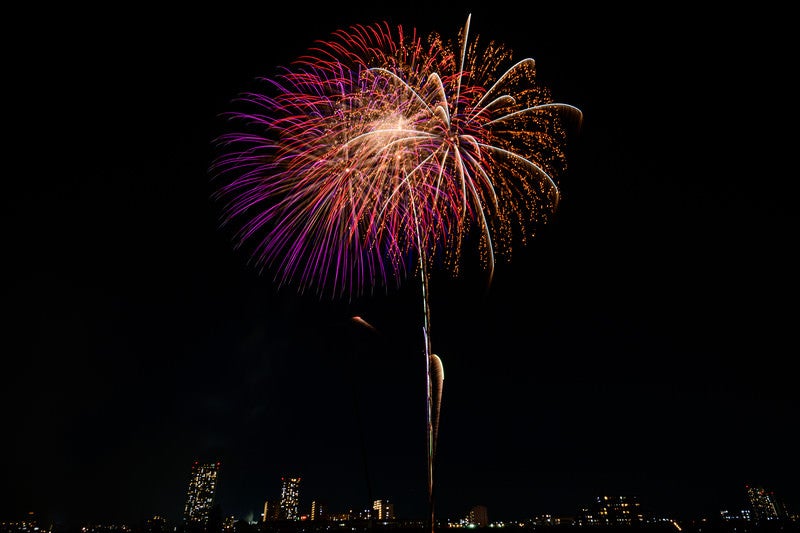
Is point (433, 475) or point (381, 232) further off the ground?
point (381, 232)

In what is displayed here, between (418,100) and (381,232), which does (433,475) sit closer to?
(381,232)

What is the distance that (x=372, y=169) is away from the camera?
55.1 feet

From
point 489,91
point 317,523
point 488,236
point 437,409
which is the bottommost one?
point 317,523

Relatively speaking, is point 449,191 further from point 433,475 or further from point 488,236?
point 433,475

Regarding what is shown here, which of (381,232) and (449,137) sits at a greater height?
(449,137)

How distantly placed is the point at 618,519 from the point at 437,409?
214085 mm

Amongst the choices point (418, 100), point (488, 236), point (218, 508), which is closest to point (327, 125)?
point (418, 100)

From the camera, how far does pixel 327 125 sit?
1628 centimetres

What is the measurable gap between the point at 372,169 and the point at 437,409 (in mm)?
8778

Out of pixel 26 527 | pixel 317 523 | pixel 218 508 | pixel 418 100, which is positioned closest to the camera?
pixel 418 100

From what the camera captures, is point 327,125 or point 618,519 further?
point 618,519

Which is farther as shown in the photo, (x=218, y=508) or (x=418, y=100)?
(x=218, y=508)

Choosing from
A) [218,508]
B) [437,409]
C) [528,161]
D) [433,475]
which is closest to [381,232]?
[528,161]

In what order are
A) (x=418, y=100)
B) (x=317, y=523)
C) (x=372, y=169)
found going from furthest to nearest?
(x=317, y=523) < (x=372, y=169) < (x=418, y=100)
